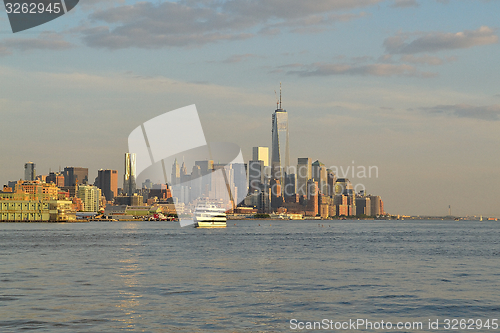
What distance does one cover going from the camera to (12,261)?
7162 centimetres

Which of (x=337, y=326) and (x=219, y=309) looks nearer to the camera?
(x=337, y=326)

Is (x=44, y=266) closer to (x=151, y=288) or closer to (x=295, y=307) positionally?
(x=151, y=288)

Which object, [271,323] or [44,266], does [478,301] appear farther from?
[44,266]

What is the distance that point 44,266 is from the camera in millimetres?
65312

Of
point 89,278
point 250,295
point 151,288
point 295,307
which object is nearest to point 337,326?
point 295,307

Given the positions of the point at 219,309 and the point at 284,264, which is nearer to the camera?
the point at 219,309

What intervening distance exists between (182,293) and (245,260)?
102ft

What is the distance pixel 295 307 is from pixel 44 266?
38.1m

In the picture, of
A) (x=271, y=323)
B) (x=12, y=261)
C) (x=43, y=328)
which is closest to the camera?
(x=43, y=328)

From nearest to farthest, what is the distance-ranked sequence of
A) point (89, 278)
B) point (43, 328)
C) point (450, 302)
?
point (43, 328)
point (450, 302)
point (89, 278)

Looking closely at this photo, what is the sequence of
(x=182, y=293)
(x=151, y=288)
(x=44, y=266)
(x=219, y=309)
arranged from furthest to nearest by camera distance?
(x=44, y=266) < (x=151, y=288) < (x=182, y=293) < (x=219, y=309)

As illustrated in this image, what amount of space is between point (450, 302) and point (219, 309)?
1714cm

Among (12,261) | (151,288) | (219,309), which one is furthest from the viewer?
(12,261)

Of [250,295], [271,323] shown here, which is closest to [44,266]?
[250,295]
